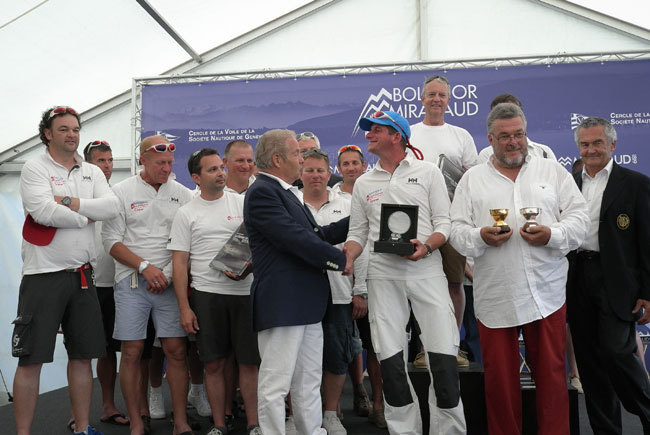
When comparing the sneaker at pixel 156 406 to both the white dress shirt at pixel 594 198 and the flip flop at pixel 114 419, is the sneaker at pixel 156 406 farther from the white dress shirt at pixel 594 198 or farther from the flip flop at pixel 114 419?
the white dress shirt at pixel 594 198

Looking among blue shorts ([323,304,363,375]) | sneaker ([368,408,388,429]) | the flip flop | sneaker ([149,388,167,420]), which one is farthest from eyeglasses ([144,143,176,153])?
sneaker ([368,408,388,429])

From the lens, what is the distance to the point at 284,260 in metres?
3.14

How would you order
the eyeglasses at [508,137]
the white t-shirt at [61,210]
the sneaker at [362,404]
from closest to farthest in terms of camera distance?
the eyeglasses at [508,137] → the white t-shirt at [61,210] → the sneaker at [362,404]

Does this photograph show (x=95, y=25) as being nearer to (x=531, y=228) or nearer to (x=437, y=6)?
(x=437, y=6)

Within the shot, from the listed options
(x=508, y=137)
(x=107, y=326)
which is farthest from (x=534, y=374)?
(x=107, y=326)

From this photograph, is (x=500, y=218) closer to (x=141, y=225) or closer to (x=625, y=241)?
(x=625, y=241)

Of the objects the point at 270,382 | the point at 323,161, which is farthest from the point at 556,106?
the point at 270,382

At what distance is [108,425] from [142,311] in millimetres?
1189

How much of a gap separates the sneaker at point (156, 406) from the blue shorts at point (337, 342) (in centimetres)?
160

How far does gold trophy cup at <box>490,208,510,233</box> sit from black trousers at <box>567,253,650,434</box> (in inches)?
30.6

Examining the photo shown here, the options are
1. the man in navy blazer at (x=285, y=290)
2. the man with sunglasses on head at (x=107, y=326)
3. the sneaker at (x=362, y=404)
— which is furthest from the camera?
the sneaker at (x=362, y=404)

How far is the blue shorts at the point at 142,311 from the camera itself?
13.2ft

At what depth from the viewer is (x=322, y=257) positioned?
306cm

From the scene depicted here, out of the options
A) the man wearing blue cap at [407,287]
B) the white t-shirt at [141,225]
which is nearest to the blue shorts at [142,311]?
the white t-shirt at [141,225]
